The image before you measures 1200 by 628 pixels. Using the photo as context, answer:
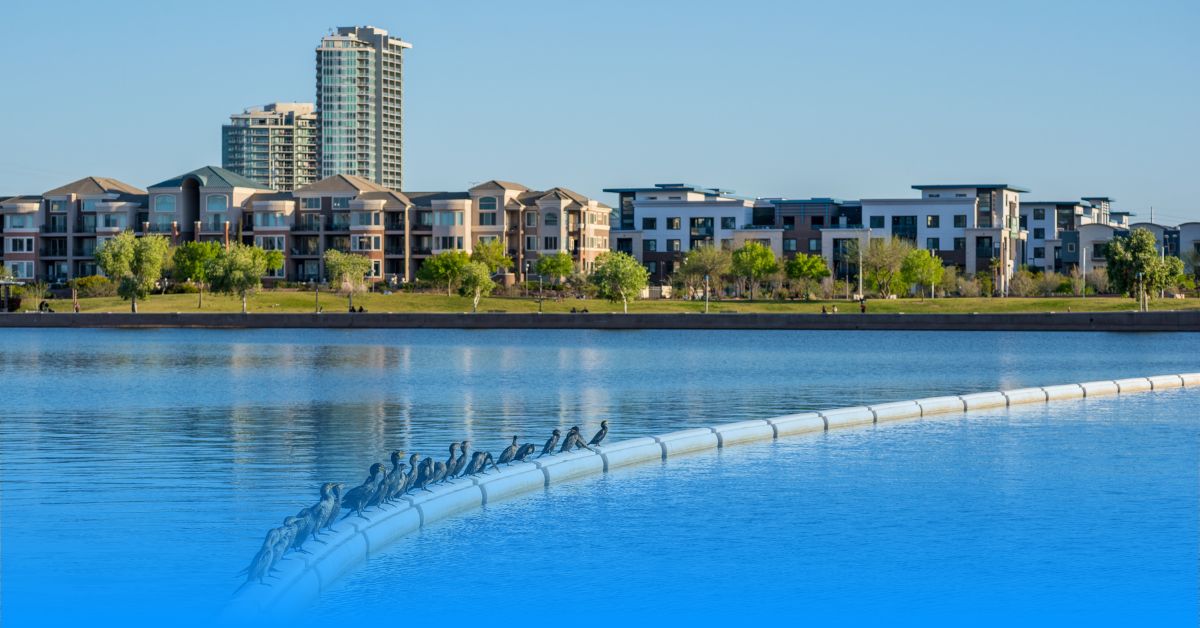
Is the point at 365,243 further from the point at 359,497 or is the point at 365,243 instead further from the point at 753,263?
the point at 359,497

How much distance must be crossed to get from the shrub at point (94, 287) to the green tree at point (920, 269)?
67.7m

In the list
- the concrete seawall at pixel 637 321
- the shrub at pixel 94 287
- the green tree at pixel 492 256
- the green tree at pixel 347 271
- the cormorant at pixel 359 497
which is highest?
the green tree at pixel 492 256

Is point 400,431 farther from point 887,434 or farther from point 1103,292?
point 1103,292

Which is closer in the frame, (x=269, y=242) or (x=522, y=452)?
(x=522, y=452)

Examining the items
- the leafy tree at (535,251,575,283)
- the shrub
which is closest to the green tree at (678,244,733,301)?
the leafy tree at (535,251,575,283)

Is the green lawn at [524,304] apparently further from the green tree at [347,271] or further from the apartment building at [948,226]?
the apartment building at [948,226]

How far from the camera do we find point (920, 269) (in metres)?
127

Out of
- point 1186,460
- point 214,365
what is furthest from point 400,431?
point 214,365

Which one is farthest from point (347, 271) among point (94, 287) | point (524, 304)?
point (94, 287)

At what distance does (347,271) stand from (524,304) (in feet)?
52.6

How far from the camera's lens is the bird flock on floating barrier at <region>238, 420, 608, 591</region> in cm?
1772

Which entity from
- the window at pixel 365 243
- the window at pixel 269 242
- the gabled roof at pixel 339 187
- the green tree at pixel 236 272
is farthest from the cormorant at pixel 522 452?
the gabled roof at pixel 339 187

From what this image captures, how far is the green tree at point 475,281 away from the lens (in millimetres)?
116938

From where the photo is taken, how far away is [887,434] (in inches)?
1350
